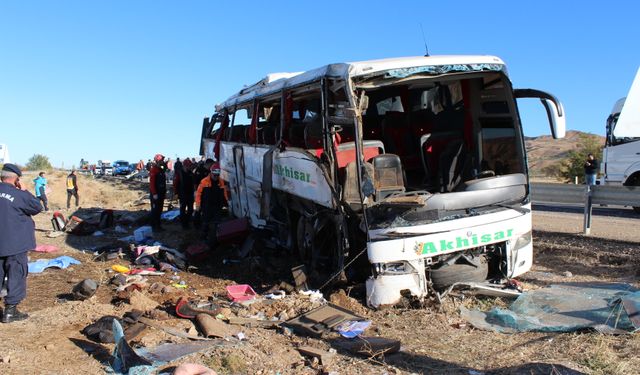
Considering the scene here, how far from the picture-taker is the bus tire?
6121 mm

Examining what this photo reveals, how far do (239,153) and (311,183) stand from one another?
14.6 feet

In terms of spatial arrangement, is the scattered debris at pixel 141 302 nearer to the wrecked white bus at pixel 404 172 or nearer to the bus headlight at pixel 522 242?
the wrecked white bus at pixel 404 172

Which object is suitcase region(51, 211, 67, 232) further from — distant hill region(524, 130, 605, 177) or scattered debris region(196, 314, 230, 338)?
distant hill region(524, 130, 605, 177)

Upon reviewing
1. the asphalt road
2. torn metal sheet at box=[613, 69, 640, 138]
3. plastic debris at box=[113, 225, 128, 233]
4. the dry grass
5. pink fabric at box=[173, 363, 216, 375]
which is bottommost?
the dry grass

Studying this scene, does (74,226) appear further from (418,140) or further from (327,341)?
(327,341)

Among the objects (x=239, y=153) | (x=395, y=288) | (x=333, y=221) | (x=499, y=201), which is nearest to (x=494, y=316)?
(x=395, y=288)

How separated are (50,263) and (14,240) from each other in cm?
329

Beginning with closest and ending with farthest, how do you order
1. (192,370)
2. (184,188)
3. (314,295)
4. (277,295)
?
(192,370)
(314,295)
(277,295)
(184,188)

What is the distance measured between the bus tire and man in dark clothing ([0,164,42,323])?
171 inches

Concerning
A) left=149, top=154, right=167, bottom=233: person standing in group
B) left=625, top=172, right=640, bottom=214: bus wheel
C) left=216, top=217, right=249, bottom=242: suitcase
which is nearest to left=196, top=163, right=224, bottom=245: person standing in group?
left=149, top=154, right=167, bottom=233: person standing in group

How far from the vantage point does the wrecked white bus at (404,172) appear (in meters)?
5.84

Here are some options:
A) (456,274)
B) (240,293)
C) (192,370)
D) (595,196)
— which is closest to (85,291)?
(240,293)

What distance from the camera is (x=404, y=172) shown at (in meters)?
6.95

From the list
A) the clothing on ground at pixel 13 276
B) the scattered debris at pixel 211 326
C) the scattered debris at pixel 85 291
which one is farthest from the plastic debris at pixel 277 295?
the clothing on ground at pixel 13 276
